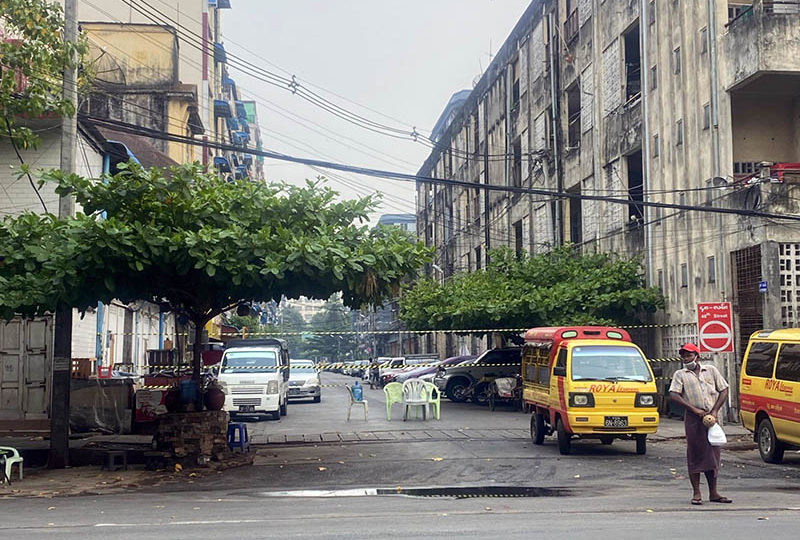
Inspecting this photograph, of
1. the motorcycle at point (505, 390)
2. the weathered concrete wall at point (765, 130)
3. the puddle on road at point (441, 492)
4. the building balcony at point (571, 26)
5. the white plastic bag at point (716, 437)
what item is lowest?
the puddle on road at point (441, 492)

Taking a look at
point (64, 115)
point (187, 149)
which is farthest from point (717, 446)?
point (187, 149)

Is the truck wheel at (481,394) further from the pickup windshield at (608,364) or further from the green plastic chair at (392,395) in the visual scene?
the pickup windshield at (608,364)

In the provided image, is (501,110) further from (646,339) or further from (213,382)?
(213,382)

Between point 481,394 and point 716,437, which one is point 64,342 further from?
point 481,394

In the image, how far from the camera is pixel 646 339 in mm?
31031

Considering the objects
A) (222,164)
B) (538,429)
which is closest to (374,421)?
(538,429)

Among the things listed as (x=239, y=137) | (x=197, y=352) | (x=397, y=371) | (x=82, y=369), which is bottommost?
(x=397, y=371)

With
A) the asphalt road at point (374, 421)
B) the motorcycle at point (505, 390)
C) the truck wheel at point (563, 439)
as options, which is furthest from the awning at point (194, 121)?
the truck wheel at point (563, 439)

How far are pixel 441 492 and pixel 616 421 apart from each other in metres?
5.02

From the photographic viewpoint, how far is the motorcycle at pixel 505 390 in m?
30.9

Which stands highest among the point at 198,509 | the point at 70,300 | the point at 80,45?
the point at 80,45

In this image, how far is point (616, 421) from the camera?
16.7 meters

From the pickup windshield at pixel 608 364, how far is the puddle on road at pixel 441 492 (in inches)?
170

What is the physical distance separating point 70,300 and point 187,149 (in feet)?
124
